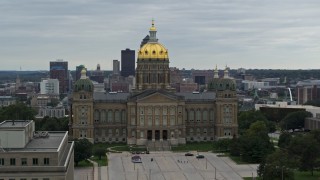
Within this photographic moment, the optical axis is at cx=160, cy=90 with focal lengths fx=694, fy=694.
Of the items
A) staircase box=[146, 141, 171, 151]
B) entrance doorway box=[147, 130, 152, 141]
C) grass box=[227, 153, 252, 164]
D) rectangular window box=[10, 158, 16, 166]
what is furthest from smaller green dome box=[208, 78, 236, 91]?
rectangular window box=[10, 158, 16, 166]

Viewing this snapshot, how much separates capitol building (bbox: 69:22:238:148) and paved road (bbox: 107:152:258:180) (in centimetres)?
2016

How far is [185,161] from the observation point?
14300 cm

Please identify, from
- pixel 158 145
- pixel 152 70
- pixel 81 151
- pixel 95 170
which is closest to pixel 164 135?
pixel 158 145

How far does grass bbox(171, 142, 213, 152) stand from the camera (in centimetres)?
16305

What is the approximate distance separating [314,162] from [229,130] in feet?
190

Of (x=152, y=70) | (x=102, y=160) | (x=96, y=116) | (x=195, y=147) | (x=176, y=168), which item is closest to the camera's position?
(x=176, y=168)

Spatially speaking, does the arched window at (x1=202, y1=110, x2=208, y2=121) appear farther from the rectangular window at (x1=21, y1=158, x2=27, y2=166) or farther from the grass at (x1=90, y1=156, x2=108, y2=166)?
the rectangular window at (x1=21, y1=158, x2=27, y2=166)

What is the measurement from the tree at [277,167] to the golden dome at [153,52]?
69579 millimetres

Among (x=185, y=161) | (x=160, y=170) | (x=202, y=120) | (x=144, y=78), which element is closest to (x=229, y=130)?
(x=202, y=120)

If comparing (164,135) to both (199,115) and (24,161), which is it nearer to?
(199,115)

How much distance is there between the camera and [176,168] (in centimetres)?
13362

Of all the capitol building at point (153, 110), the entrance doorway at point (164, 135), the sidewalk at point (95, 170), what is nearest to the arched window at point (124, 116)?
the capitol building at point (153, 110)

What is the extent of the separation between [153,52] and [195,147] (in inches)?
1141

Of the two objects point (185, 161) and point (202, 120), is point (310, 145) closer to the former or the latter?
point (185, 161)
